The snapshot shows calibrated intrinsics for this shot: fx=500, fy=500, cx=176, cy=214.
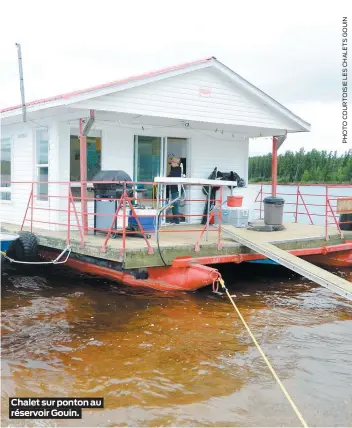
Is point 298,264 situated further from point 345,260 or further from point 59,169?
point 59,169

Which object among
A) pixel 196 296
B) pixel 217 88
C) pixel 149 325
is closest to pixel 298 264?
pixel 196 296

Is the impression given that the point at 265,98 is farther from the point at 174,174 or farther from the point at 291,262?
the point at 291,262

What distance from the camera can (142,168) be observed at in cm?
1249

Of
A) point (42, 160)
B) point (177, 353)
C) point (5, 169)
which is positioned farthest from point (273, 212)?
point (5, 169)

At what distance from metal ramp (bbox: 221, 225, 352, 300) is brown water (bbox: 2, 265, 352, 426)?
73 centimetres

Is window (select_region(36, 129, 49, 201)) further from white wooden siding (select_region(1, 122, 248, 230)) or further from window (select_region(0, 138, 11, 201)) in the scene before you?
window (select_region(0, 138, 11, 201))

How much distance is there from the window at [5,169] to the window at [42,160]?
4.93 ft

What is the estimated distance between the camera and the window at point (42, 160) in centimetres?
1163

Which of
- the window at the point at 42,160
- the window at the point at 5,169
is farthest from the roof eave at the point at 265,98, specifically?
the window at the point at 5,169

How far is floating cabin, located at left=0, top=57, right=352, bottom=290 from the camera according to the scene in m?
9.04

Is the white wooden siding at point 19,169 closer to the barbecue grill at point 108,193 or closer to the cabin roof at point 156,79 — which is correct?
the cabin roof at point 156,79

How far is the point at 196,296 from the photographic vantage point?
29.9 ft

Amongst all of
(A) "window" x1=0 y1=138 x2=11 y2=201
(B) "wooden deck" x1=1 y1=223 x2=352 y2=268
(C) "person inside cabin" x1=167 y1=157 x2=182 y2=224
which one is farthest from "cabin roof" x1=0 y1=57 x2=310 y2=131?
(B) "wooden deck" x1=1 y1=223 x2=352 y2=268

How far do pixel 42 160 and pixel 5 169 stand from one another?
6.85ft
